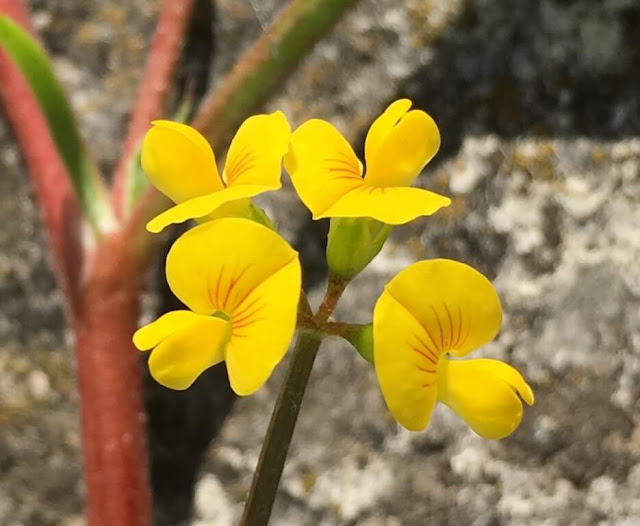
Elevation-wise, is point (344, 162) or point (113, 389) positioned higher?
point (344, 162)

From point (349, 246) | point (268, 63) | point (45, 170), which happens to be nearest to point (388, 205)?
point (349, 246)

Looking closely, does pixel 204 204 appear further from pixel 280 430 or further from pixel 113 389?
pixel 113 389

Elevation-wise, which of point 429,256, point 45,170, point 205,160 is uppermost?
point 205,160

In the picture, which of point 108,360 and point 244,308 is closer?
point 244,308

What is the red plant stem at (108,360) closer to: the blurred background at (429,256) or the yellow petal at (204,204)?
the blurred background at (429,256)

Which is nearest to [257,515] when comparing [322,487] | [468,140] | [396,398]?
[396,398]

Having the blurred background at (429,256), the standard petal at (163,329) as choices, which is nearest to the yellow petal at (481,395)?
the standard petal at (163,329)

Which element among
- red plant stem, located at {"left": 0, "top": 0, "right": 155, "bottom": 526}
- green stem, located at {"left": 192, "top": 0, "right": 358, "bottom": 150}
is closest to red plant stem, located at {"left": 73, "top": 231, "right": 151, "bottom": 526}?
red plant stem, located at {"left": 0, "top": 0, "right": 155, "bottom": 526}
